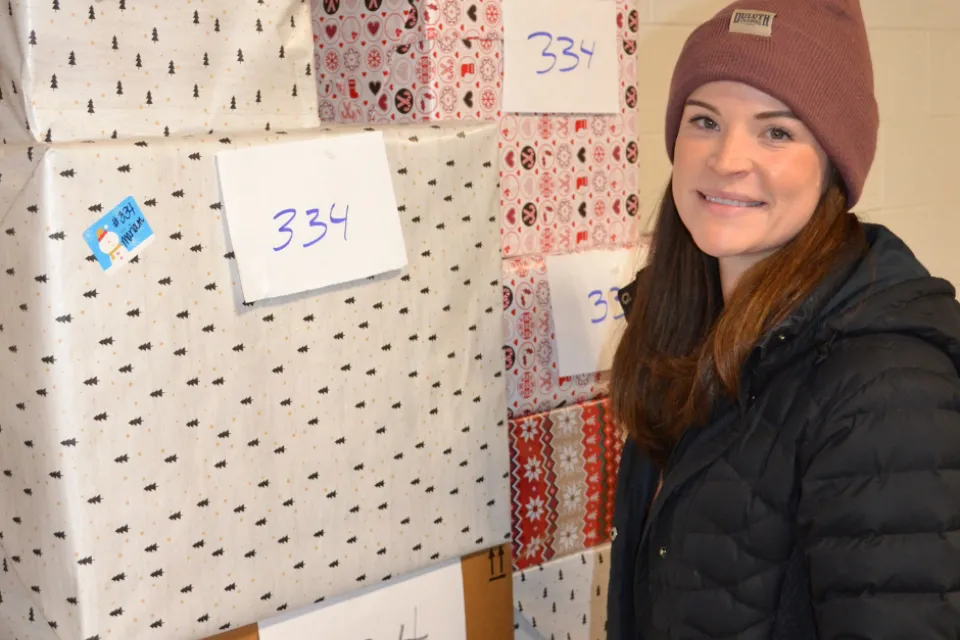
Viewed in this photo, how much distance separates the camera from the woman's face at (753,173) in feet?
3.09

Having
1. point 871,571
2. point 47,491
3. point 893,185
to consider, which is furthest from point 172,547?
point 893,185

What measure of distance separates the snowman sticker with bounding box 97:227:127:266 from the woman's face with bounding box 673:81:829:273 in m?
0.53

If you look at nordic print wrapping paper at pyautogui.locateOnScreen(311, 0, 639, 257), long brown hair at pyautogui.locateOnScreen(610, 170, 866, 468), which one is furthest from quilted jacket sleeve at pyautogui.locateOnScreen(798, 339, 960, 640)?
nordic print wrapping paper at pyautogui.locateOnScreen(311, 0, 639, 257)

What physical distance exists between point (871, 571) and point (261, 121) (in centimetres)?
61

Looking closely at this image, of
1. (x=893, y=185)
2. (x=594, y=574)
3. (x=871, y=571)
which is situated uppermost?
(x=893, y=185)

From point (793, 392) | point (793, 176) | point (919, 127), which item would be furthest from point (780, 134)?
point (919, 127)

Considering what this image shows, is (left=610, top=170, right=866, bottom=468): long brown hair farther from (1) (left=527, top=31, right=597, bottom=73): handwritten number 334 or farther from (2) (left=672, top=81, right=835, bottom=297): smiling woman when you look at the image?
(1) (left=527, top=31, right=597, bottom=73): handwritten number 334

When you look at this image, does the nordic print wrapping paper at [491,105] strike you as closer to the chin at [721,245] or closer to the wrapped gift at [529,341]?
the wrapped gift at [529,341]

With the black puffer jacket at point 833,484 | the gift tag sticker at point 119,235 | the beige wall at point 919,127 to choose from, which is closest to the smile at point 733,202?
the black puffer jacket at point 833,484

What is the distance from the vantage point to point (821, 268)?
921 mm

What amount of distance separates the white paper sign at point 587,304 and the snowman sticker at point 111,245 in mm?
491

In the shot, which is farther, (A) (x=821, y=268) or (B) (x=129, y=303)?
(A) (x=821, y=268)

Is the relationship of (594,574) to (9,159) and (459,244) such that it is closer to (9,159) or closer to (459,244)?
(459,244)

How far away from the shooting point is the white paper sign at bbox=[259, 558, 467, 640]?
0.90 metres
